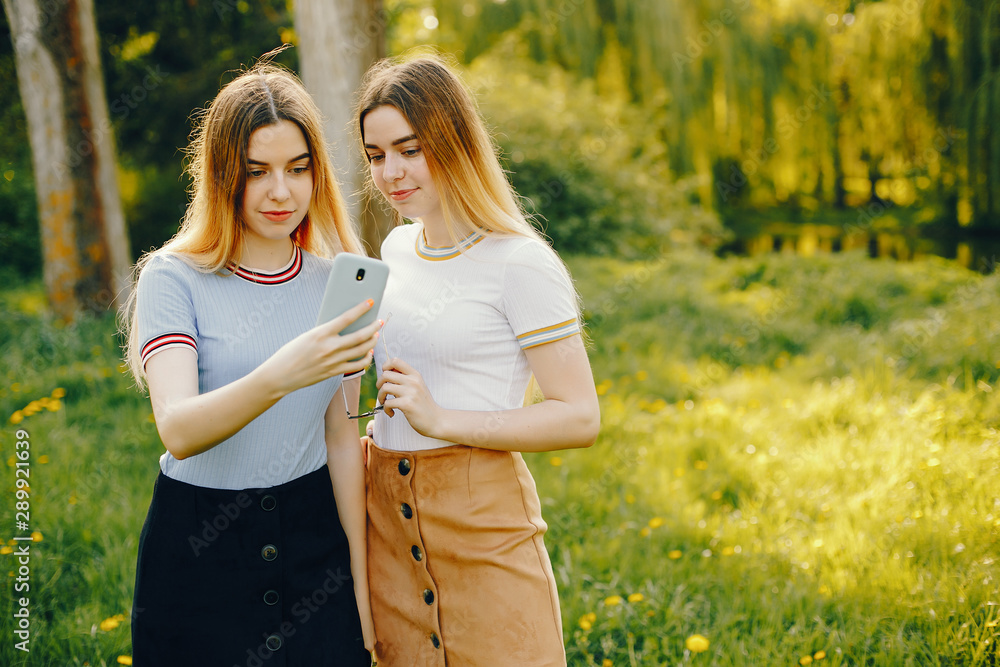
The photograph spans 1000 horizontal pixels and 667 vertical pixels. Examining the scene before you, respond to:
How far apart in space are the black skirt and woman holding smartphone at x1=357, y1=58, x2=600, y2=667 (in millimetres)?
163

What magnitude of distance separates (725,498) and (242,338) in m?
2.45

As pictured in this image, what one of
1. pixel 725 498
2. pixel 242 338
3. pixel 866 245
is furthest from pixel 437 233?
pixel 866 245

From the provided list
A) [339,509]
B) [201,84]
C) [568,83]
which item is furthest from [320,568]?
[568,83]

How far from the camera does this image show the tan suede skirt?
1.44 meters

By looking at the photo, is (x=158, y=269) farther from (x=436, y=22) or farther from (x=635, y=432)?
(x=436, y=22)

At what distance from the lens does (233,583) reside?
144 centimetres

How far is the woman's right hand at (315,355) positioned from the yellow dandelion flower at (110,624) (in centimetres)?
159

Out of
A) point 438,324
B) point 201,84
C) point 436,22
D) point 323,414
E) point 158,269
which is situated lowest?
point 323,414

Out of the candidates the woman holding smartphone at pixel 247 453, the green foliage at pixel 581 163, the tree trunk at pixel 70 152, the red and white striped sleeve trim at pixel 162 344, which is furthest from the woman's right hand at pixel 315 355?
the green foliage at pixel 581 163

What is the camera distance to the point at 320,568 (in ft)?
4.94

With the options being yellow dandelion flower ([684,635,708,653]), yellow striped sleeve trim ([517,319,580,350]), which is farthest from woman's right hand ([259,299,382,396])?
yellow dandelion flower ([684,635,708,653])

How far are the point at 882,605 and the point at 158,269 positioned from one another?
7.77 ft

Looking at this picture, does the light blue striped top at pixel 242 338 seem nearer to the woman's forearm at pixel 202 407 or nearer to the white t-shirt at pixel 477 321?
the woman's forearm at pixel 202 407

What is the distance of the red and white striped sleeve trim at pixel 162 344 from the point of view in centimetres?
128
